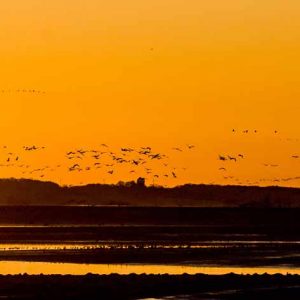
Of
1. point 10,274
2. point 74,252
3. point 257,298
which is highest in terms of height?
point 74,252

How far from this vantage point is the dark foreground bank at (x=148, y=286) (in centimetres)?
5403

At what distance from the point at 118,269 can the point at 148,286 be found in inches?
458

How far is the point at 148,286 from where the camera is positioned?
57.2 metres

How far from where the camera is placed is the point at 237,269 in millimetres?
68250

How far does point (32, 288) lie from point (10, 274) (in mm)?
7463

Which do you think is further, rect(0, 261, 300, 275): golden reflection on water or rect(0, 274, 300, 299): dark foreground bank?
rect(0, 261, 300, 275): golden reflection on water

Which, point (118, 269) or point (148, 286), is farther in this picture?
point (118, 269)

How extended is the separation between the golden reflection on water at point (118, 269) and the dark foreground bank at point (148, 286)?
486 cm

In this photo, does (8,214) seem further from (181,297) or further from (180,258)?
(181,297)

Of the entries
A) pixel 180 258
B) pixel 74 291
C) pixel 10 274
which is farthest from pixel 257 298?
pixel 180 258

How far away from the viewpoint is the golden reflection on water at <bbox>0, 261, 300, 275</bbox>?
66.2 m

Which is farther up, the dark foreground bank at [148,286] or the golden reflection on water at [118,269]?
the golden reflection on water at [118,269]

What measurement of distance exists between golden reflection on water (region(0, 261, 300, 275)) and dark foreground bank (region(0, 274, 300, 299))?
15.9 ft

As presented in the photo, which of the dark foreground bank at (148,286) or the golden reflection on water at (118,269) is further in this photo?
the golden reflection on water at (118,269)
